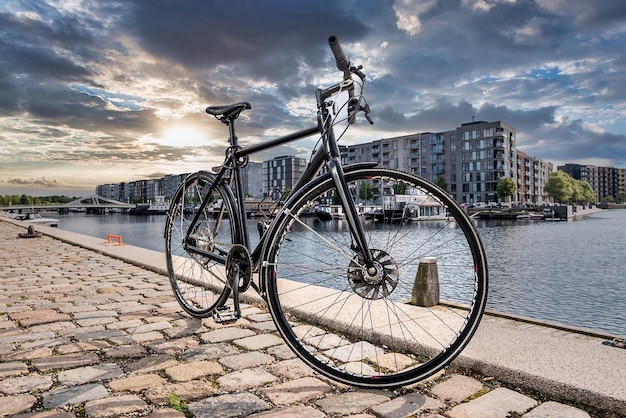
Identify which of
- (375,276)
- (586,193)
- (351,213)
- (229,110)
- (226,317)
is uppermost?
(586,193)

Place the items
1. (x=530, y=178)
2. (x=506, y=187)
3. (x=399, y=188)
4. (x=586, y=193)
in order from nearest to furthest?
(x=399, y=188), (x=506, y=187), (x=530, y=178), (x=586, y=193)

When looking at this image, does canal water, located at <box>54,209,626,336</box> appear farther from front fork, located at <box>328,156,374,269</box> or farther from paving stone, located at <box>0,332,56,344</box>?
front fork, located at <box>328,156,374,269</box>

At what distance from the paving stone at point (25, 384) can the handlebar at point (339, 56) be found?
7.51 feet

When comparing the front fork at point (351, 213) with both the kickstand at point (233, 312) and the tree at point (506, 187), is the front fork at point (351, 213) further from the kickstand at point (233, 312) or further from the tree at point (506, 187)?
the tree at point (506, 187)

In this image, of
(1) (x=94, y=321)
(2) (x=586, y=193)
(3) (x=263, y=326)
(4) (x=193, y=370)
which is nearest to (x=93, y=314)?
(1) (x=94, y=321)

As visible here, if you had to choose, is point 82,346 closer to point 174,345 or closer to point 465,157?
point 174,345

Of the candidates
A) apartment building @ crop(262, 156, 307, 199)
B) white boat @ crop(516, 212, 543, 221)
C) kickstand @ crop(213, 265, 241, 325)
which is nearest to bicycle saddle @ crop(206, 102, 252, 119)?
kickstand @ crop(213, 265, 241, 325)

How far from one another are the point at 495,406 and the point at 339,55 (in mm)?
1874

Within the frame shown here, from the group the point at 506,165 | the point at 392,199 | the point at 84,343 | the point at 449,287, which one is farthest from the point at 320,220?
the point at 506,165

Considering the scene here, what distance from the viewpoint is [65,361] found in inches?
117

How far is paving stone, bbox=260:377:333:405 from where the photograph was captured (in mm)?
2338

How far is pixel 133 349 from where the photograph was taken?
321cm

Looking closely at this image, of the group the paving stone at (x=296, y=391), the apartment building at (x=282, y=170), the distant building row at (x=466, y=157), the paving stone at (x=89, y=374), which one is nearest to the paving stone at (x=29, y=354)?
the paving stone at (x=89, y=374)

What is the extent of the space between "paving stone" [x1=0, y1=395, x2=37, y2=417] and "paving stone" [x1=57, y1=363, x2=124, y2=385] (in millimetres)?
233
